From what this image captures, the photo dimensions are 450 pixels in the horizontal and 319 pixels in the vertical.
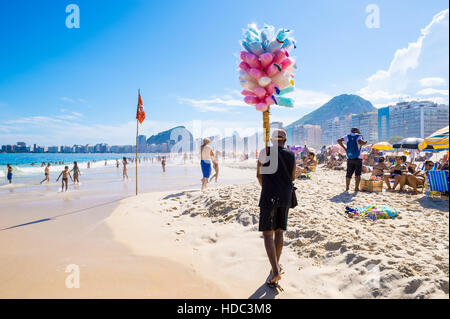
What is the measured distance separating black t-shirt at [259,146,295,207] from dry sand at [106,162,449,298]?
102 cm

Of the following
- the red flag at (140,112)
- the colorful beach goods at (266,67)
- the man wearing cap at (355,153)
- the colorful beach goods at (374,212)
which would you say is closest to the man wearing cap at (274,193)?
the colorful beach goods at (266,67)

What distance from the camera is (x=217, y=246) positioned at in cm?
405

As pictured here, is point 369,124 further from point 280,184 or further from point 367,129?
point 280,184

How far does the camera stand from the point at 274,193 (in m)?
2.68

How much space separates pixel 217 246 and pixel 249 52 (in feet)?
11.4

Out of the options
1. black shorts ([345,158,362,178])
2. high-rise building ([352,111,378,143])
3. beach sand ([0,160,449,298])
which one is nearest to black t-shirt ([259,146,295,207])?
beach sand ([0,160,449,298])

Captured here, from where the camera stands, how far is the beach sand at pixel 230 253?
263cm

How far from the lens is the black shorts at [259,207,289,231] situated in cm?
268

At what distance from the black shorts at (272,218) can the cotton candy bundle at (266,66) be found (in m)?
2.13

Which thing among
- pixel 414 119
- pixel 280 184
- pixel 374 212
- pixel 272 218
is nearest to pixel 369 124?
pixel 414 119

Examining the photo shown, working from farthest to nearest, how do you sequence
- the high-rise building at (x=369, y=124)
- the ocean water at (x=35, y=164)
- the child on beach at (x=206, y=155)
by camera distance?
the high-rise building at (x=369, y=124)
the ocean water at (x=35, y=164)
the child on beach at (x=206, y=155)

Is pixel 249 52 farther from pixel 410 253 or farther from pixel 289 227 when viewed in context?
pixel 410 253

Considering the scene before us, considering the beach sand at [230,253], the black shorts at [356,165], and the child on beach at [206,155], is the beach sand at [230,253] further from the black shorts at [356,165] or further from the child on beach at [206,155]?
the child on beach at [206,155]
